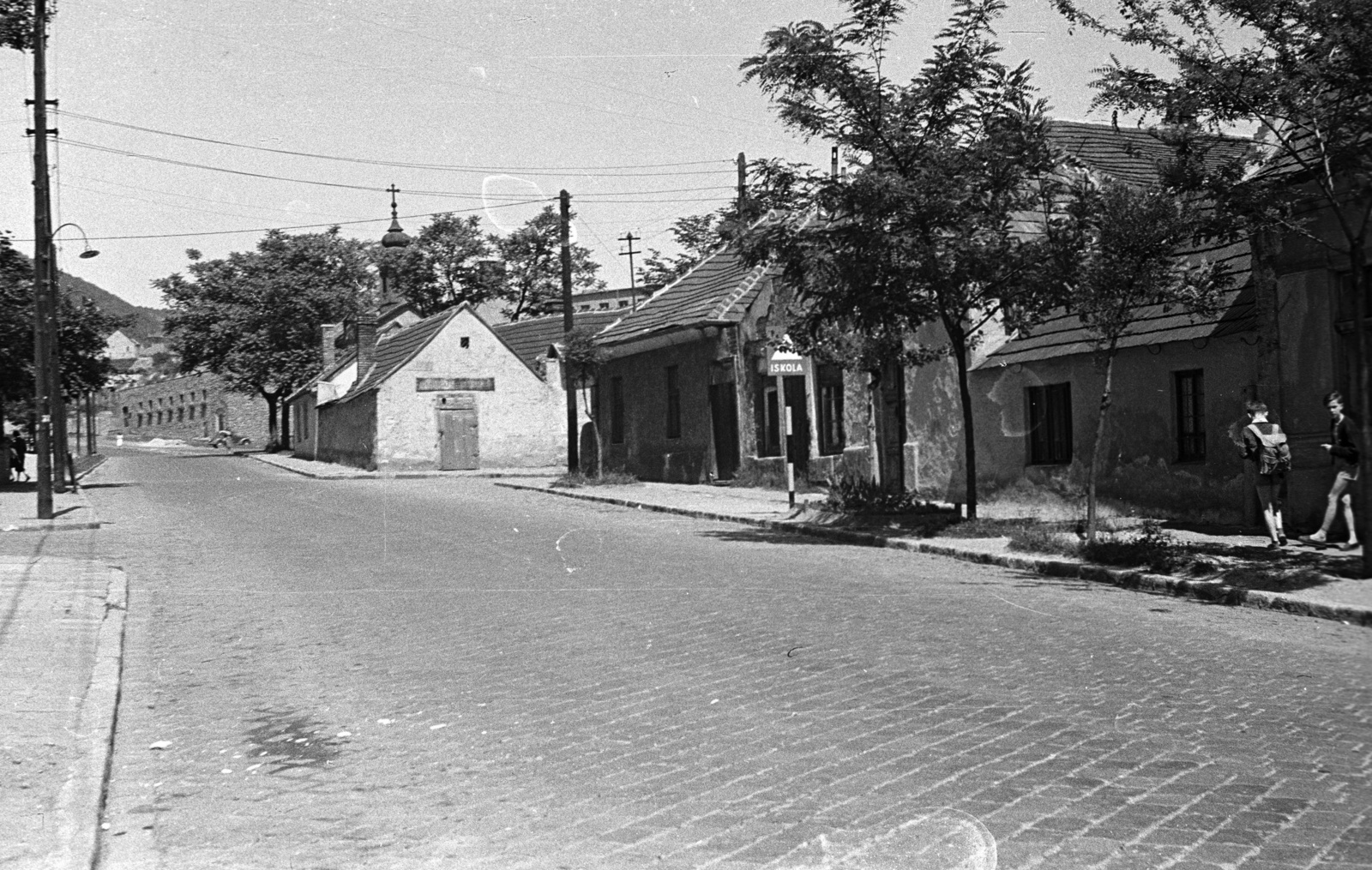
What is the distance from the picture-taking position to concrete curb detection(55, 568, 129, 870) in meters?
4.82

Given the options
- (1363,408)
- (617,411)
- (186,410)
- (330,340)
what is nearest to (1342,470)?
(1363,408)

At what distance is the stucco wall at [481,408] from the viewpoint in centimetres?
4700

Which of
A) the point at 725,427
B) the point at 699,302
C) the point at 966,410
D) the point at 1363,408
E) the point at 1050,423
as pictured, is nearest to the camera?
the point at 1363,408

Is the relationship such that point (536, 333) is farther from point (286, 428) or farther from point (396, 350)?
point (286, 428)

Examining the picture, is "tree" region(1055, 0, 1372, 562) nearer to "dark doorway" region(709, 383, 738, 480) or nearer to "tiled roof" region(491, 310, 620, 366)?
"dark doorway" region(709, 383, 738, 480)

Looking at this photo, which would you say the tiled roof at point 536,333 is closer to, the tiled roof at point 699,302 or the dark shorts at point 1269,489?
the tiled roof at point 699,302

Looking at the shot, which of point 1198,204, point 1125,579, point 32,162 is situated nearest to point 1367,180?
point 1198,204

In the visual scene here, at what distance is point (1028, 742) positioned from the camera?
5.97 m

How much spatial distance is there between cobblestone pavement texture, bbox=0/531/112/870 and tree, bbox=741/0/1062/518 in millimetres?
9270

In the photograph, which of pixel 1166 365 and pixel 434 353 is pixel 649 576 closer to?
pixel 1166 365

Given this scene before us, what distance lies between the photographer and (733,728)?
641 cm

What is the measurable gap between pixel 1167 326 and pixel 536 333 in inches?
1567

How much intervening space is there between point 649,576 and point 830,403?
15.7 meters

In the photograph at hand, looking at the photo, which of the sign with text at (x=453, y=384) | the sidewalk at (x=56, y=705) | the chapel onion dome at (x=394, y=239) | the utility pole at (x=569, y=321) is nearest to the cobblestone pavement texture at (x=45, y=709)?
the sidewalk at (x=56, y=705)
